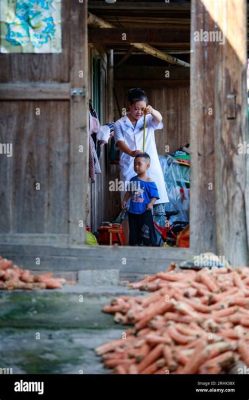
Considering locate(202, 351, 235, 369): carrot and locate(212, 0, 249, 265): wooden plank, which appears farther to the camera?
locate(212, 0, 249, 265): wooden plank

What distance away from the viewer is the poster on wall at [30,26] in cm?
765

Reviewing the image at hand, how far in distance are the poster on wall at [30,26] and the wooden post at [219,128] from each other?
50.4 inches

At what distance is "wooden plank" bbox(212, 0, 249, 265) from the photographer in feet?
24.0

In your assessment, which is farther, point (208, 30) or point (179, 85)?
point (179, 85)

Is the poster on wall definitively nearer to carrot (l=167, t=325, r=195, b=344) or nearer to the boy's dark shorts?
the boy's dark shorts

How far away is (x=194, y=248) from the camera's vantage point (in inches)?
295

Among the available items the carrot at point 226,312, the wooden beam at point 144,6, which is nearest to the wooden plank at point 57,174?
the carrot at point 226,312

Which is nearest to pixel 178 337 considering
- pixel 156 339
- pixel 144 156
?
pixel 156 339

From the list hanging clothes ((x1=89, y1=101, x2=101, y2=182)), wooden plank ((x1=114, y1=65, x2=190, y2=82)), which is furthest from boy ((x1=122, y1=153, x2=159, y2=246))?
wooden plank ((x1=114, y1=65, x2=190, y2=82))

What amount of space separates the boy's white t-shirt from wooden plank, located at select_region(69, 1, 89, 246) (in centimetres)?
218

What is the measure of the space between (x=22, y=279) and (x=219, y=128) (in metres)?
2.18
